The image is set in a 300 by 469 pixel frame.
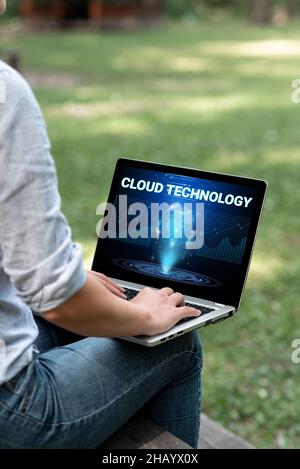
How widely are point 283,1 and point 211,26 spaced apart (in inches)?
183

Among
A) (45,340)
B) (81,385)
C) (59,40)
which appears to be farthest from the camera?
(59,40)

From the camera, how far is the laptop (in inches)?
67.7

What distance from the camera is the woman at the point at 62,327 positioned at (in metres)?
1.22

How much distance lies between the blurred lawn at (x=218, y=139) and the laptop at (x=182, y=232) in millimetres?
1183

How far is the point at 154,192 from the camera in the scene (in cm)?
181

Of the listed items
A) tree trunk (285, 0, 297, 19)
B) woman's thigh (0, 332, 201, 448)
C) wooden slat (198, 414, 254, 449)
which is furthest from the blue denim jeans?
tree trunk (285, 0, 297, 19)

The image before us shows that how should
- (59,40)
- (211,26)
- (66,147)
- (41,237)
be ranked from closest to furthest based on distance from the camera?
(41,237), (66,147), (59,40), (211,26)

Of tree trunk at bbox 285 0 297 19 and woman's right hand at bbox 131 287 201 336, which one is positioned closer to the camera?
woman's right hand at bbox 131 287 201 336

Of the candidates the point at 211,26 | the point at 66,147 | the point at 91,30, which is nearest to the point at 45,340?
the point at 66,147

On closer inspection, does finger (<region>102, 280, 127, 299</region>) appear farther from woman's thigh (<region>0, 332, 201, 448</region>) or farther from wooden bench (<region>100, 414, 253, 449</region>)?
wooden bench (<region>100, 414, 253, 449</region>)

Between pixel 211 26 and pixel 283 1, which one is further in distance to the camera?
pixel 283 1

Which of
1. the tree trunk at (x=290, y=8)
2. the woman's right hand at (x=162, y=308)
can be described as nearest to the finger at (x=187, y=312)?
the woman's right hand at (x=162, y=308)

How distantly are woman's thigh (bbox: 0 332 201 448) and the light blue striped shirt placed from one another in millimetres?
215
